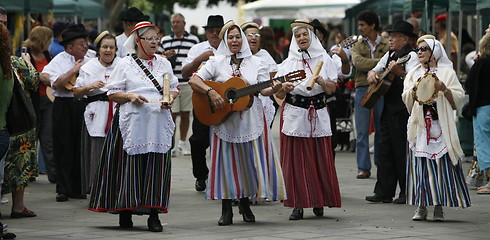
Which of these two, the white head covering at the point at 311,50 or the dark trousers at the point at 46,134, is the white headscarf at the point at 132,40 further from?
the dark trousers at the point at 46,134

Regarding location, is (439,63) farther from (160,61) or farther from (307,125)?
(160,61)

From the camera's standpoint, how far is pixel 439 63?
1034 cm

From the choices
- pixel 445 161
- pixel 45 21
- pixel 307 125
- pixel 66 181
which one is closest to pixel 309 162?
pixel 307 125

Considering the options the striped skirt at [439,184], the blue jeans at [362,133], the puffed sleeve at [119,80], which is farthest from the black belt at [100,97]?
the blue jeans at [362,133]

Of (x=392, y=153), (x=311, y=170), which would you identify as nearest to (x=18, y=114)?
(x=311, y=170)

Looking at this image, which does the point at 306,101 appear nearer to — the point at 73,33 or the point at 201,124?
the point at 201,124

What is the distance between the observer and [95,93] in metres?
11.7

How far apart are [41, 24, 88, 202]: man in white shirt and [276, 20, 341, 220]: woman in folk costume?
269 centimetres

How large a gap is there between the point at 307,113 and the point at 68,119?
3099mm

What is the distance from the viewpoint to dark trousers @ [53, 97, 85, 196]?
486 inches

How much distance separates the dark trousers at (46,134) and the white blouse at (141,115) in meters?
4.51

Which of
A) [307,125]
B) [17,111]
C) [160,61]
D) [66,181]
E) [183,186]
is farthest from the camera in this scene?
[183,186]

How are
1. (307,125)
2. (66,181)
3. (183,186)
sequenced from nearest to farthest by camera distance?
(307,125), (66,181), (183,186)

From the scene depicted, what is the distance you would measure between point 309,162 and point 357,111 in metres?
3.79
